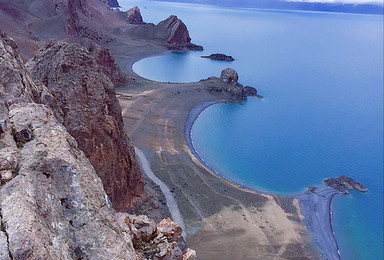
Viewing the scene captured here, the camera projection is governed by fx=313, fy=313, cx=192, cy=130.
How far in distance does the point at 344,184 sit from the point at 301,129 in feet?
78.0

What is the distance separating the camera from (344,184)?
153 feet

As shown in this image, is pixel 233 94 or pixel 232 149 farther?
pixel 233 94

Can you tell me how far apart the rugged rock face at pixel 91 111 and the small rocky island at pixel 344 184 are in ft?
102

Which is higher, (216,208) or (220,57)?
(220,57)

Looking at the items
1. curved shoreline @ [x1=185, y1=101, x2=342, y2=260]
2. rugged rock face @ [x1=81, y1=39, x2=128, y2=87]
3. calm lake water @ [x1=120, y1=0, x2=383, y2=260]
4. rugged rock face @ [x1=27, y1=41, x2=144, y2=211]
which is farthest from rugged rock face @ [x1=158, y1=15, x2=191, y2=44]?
rugged rock face @ [x1=27, y1=41, x2=144, y2=211]

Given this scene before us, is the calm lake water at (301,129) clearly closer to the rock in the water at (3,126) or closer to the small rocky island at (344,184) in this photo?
the small rocky island at (344,184)

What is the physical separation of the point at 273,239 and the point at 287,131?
38.5m

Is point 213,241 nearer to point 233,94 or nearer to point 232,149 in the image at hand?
point 232,149

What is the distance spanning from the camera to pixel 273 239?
3269 cm

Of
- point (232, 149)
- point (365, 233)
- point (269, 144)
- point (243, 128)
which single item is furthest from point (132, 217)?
point (243, 128)

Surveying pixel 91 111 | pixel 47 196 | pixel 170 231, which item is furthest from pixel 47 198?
pixel 91 111

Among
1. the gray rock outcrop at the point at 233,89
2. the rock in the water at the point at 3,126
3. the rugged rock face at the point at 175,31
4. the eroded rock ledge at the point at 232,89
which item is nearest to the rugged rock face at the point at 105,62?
the eroded rock ledge at the point at 232,89

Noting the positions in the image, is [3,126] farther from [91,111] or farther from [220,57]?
[220,57]

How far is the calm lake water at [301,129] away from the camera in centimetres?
4400
